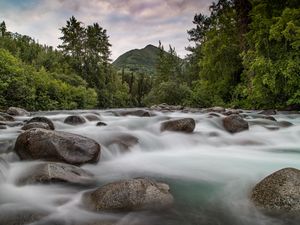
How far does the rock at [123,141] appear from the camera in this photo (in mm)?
6548

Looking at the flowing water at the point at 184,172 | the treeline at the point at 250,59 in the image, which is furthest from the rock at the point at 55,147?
the treeline at the point at 250,59

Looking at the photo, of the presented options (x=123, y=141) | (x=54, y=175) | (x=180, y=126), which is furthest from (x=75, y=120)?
(x=54, y=175)

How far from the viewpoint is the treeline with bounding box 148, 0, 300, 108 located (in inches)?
588

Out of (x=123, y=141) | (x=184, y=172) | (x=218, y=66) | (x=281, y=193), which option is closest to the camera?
(x=281, y=193)

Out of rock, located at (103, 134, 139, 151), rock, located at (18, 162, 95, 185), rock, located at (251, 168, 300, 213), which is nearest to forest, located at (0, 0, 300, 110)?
rock, located at (103, 134, 139, 151)

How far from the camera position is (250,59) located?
18250 millimetres

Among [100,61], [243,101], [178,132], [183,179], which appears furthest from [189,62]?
[183,179]

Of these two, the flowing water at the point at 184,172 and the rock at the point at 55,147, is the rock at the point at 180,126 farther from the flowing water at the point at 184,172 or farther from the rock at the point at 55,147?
the rock at the point at 55,147

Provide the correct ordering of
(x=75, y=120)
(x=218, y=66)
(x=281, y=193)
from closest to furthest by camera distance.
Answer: (x=281, y=193)
(x=75, y=120)
(x=218, y=66)

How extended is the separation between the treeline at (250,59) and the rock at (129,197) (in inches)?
504

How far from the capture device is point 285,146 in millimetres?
7750

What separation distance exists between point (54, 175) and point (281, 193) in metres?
2.97

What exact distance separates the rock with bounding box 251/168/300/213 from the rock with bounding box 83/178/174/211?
113cm

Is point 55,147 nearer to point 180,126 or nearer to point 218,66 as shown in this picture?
point 180,126
